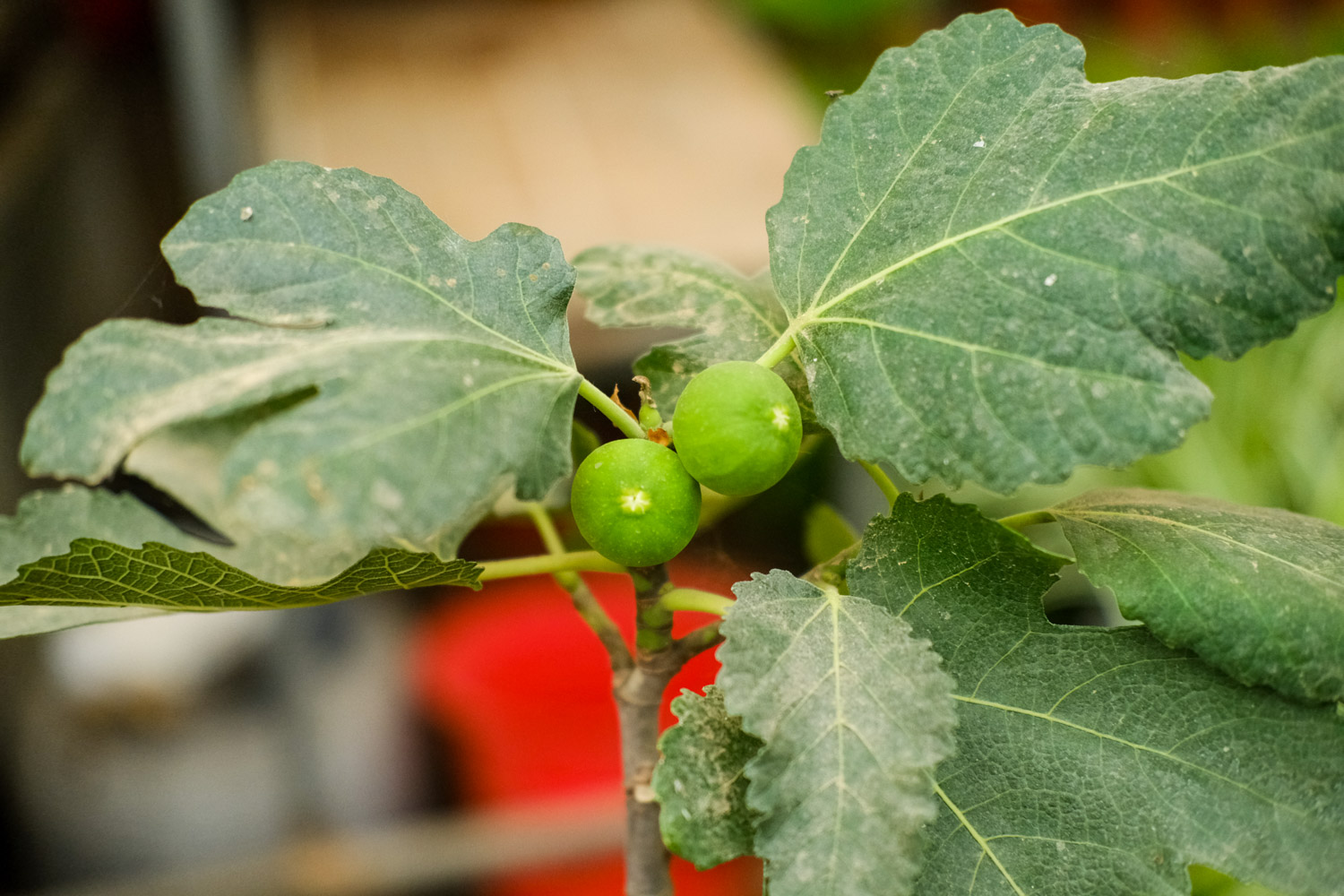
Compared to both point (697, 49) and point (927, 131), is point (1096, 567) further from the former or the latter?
→ point (697, 49)

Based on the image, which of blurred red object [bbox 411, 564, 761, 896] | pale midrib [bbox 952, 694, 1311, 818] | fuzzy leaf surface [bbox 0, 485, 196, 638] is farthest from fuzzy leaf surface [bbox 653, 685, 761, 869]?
blurred red object [bbox 411, 564, 761, 896]

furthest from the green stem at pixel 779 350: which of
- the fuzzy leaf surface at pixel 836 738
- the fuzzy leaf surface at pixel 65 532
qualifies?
the fuzzy leaf surface at pixel 65 532

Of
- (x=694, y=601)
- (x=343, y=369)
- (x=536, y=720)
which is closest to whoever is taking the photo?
(x=343, y=369)

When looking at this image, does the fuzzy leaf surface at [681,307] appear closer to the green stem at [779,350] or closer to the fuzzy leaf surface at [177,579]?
the green stem at [779,350]

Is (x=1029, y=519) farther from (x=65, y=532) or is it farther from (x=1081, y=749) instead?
(x=65, y=532)

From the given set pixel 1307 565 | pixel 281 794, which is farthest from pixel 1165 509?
pixel 281 794

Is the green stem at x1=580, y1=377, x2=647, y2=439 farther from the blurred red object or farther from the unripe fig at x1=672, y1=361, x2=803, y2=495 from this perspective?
the blurred red object

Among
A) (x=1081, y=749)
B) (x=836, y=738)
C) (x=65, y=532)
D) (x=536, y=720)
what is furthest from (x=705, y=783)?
(x=536, y=720)
